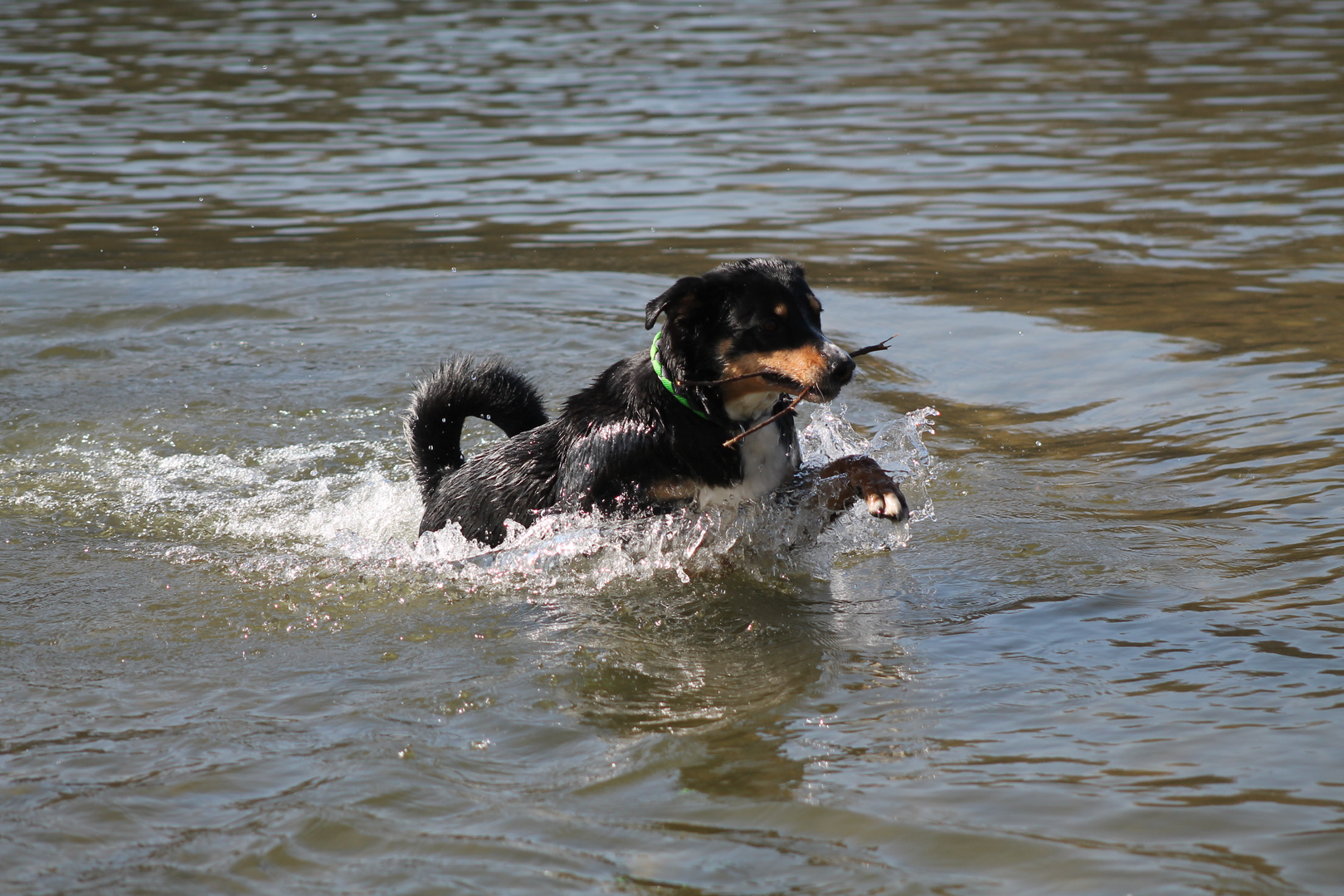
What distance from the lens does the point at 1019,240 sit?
10734 millimetres

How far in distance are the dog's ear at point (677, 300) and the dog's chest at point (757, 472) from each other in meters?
0.57

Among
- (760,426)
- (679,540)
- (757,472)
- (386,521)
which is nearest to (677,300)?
(760,426)

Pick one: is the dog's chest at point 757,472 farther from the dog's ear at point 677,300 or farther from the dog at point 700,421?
the dog's ear at point 677,300

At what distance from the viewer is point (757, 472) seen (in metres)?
5.07

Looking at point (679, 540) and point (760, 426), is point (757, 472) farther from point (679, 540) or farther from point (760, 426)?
point (679, 540)

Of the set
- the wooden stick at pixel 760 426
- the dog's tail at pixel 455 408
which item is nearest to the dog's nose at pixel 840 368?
the wooden stick at pixel 760 426

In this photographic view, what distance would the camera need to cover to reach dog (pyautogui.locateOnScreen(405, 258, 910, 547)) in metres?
4.77

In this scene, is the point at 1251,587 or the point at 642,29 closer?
the point at 1251,587

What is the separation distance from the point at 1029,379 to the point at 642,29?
54.1 feet

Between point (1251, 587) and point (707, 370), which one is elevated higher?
point (707, 370)

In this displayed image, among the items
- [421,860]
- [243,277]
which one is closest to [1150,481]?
[421,860]

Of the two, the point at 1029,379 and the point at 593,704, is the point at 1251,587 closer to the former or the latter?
the point at 593,704

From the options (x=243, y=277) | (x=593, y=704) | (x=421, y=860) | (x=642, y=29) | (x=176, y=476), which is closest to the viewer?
(x=421, y=860)

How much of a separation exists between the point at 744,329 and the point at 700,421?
1.31 feet
